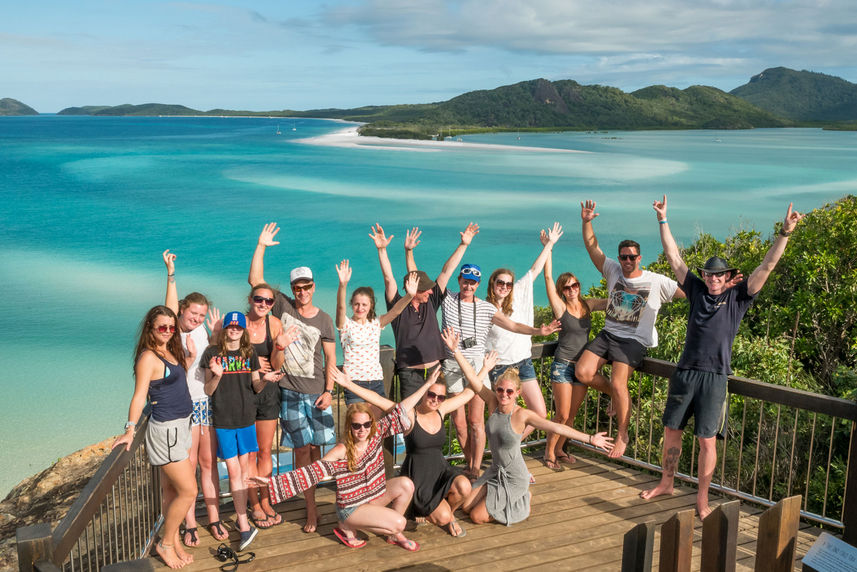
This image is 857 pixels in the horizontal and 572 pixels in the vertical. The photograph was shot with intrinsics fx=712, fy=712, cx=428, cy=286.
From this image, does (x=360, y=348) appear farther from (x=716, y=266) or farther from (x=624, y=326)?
(x=716, y=266)

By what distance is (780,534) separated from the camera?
229cm

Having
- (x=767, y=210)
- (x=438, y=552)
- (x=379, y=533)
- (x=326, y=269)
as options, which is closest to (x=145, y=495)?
(x=379, y=533)

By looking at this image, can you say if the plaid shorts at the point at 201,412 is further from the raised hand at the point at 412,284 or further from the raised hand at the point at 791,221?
the raised hand at the point at 791,221

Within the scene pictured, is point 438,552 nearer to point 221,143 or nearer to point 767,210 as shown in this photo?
point 767,210

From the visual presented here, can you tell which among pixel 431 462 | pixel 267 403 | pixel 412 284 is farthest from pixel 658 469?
pixel 267 403

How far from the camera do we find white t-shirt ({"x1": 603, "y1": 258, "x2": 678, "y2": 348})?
19.7 ft

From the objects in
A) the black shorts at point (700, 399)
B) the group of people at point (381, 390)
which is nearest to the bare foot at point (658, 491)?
the group of people at point (381, 390)

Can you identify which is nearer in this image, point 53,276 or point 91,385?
point 91,385

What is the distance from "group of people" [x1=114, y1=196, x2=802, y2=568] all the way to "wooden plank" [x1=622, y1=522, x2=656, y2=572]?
105 inches

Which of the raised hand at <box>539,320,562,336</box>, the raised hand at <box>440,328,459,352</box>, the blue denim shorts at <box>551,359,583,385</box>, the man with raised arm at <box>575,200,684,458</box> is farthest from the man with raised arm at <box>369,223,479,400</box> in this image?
the man with raised arm at <box>575,200,684,458</box>

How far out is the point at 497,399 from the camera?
Result: 5449 millimetres

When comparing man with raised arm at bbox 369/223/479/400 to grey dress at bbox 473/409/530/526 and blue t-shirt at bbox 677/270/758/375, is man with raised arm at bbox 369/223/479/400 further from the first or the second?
blue t-shirt at bbox 677/270/758/375

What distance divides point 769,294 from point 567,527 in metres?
11.8

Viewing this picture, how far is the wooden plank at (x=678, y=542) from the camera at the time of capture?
8.08 feet
